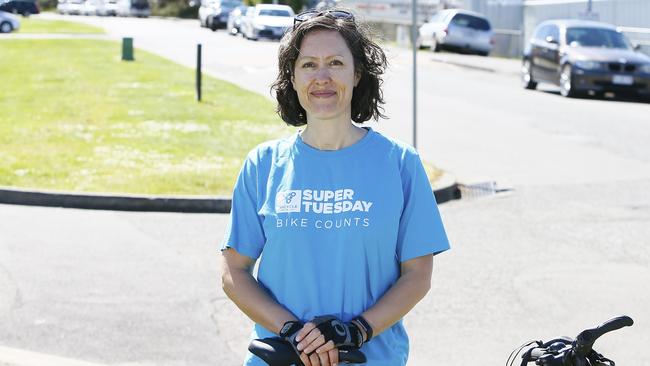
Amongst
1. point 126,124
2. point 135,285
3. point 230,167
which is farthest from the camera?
point 126,124

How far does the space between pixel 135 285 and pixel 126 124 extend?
9552 mm

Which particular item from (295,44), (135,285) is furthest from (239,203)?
(135,285)

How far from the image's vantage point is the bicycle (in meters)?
3.01

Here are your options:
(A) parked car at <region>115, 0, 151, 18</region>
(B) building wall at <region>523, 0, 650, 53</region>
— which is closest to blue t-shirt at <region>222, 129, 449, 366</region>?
(B) building wall at <region>523, 0, 650, 53</region>

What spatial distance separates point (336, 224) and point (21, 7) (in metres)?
87.1

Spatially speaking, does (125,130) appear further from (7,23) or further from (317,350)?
(7,23)

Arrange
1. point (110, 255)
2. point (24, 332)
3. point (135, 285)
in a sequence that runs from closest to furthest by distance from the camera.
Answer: point (24, 332) → point (135, 285) → point (110, 255)

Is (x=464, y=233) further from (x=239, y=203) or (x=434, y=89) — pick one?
(x=434, y=89)

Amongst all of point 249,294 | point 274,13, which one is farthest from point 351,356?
point 274,13

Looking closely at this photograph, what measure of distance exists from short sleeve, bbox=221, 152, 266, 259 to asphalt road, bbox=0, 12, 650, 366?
1005 mm

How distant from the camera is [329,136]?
3.55 metres

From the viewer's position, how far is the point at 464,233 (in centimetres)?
1078

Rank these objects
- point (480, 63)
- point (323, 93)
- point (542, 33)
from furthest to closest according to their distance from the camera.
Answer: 1. point (480, 63)
2. point (542, 33)
3. point (323, 93)

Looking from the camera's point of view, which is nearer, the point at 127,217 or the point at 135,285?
the point at 135,285
